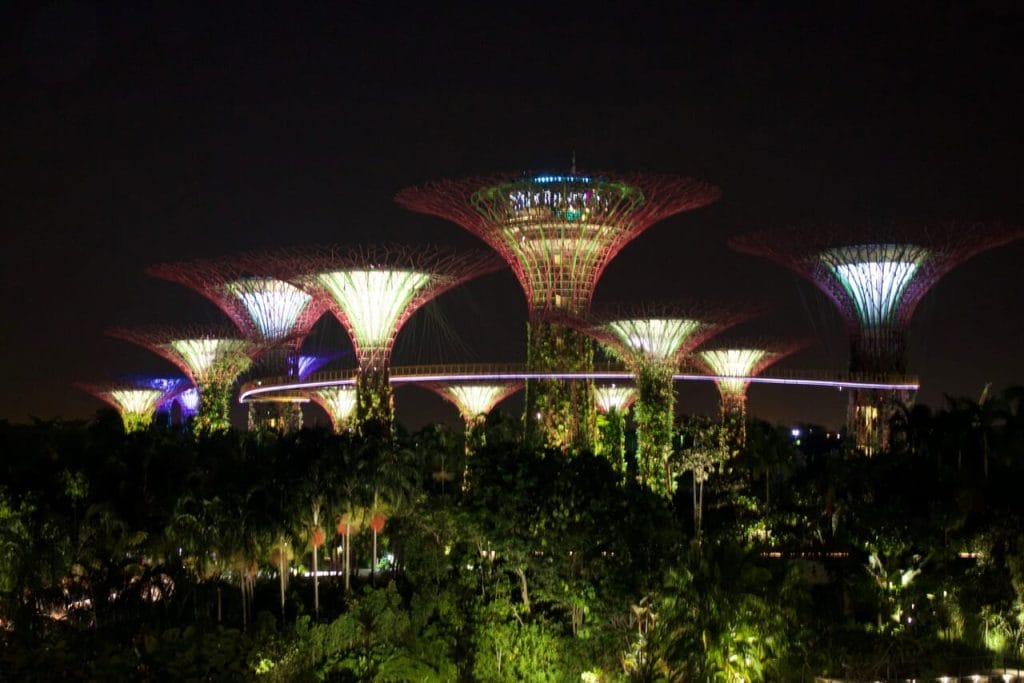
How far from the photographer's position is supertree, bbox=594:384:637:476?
68.7 metres

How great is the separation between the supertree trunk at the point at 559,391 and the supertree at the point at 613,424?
158 centimetres

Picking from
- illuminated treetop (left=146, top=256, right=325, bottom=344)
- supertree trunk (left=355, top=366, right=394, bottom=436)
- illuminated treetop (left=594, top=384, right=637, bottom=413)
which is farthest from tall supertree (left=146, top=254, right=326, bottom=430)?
illuminated treetop (left=594, top=384, right=637, bottom=413)

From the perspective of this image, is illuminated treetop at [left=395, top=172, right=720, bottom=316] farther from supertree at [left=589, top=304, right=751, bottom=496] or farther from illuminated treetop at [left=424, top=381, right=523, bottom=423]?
illuminated treetop at [left=424, top=381, right=523, bottom=423]

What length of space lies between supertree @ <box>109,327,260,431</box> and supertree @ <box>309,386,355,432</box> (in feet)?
24.9

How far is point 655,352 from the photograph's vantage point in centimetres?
6488

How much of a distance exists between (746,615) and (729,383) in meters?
46.4

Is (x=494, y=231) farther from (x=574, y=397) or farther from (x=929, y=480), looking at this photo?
(x=929, y=480)

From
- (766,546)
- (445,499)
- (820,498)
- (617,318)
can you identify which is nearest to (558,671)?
(445,499)

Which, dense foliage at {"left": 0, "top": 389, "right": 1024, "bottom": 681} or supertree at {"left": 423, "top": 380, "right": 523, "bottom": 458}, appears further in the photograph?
supertree at {"left": 423, "top": 380, "right": 523, "bottom": 458}

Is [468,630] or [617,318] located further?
[617,318]

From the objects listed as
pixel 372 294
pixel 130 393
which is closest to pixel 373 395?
pixel 372 294

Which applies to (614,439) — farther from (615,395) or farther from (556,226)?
(615,395)

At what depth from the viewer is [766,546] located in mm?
50938

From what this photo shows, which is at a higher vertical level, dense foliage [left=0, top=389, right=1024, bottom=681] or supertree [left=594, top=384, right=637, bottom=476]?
supertree [left=594, top=384, right=637, bottom=476]
